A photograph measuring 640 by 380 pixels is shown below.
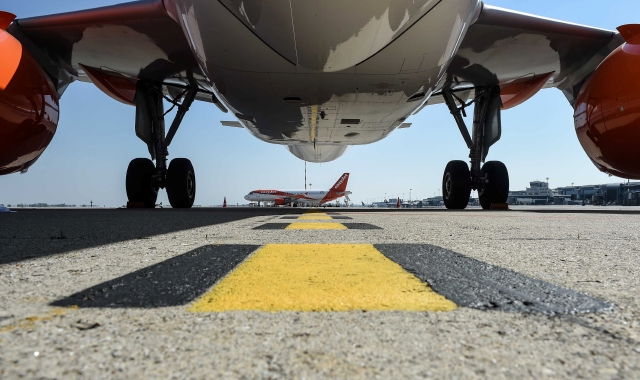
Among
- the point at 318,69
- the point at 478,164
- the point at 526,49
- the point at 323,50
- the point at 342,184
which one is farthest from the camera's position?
the point at 342,184

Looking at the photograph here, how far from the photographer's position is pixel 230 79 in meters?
5.82

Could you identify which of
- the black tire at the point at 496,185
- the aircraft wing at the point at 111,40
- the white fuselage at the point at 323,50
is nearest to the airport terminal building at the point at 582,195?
the black tire at the point at 496,185

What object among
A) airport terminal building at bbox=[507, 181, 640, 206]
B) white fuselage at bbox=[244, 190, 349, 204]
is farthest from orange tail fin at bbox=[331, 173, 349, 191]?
airport terminal building at bbox=[507, 181, 640, 206]

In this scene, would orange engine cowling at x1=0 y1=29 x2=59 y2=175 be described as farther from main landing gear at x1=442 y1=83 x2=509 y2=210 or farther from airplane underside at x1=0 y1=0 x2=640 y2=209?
main landing gear at x1=442 y1=83 x2=509 y2=210

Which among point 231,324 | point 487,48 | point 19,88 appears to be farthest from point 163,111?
point 231,324

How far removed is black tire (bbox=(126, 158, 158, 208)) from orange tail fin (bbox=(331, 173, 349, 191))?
42.1 metres

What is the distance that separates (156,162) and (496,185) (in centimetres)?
787

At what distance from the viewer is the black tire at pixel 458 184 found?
9.41 m

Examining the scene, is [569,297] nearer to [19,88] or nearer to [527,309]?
[527,309]

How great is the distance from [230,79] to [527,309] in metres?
5.41

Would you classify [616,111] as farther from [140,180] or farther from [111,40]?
[140,180]

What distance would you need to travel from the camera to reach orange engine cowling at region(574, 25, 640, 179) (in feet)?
19.0

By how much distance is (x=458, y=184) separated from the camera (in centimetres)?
939

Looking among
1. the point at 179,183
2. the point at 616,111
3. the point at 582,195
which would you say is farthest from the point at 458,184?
the point at 582,195
